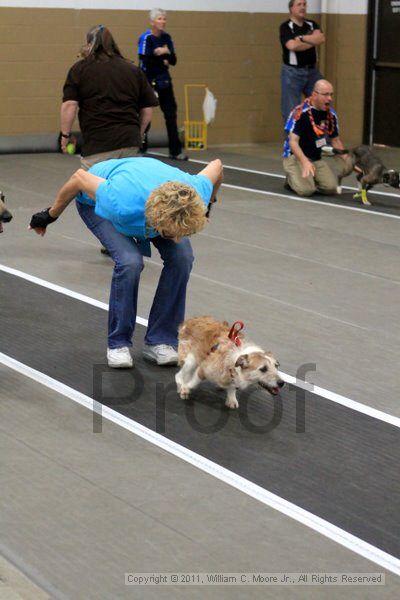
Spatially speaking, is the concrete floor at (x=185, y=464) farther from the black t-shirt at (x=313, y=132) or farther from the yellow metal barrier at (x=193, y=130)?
the yellow metal barrier at (x=193, y=130)

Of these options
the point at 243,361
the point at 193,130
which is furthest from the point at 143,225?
the point at 193,130

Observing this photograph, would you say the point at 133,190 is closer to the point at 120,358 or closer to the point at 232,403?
the point at 120,358

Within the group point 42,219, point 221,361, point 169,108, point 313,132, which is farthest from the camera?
point 169,108

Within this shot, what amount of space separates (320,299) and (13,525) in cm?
402

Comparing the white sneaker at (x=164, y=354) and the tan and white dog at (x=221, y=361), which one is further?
the white sneaker at (x=164, y=354)

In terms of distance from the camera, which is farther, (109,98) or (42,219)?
(109,98)

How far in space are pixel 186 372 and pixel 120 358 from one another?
1.94 feet

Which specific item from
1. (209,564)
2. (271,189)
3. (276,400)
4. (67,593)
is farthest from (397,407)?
(271,189)

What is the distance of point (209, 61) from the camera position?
16.6 m

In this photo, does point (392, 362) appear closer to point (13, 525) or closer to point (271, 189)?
point (13, 525)

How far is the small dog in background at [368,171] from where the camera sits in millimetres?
11625

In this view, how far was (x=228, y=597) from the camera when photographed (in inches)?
150

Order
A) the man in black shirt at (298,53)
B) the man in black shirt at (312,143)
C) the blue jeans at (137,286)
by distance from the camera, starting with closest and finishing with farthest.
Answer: the blue jeans at (137,286)
the man in black shirt at (312,143)
the man in black shirt at (298,53)

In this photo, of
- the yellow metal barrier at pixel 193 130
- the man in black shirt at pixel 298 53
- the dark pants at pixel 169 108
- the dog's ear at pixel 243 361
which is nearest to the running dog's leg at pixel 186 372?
the dog's ear at pixel 243 361
